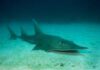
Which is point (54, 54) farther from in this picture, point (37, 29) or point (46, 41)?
point (37, 29)

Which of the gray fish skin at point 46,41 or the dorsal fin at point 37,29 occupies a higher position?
the dorsal fin at point 37,29

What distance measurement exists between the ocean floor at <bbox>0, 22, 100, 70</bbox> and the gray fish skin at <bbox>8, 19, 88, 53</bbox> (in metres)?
0.04

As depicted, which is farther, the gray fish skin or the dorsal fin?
the dorsal fin

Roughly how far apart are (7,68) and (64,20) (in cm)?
85

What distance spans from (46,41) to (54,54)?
18cm

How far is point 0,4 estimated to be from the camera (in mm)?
3160

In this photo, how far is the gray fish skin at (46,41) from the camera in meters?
2.94

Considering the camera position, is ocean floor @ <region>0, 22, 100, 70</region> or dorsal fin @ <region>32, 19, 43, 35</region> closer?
ocean floor @ <region>0, 22, 100, 70</region>

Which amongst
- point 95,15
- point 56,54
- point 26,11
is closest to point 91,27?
point 95,15

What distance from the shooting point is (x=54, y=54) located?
9.74ft

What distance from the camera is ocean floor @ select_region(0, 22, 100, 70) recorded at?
289cm

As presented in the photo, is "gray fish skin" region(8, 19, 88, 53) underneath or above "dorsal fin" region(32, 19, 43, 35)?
underneath

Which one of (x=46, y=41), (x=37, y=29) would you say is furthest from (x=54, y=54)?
(x=37, y=29)

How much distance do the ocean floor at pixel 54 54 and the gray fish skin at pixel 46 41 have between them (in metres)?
0.04
